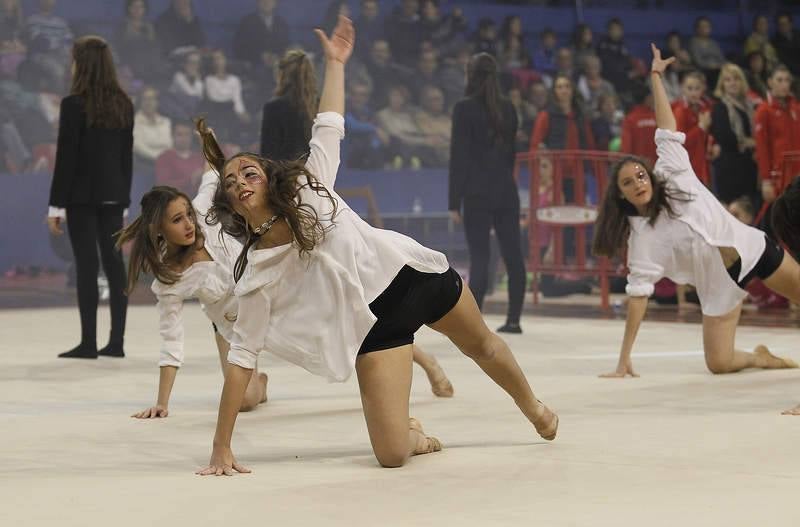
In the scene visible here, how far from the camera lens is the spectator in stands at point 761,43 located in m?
13.0

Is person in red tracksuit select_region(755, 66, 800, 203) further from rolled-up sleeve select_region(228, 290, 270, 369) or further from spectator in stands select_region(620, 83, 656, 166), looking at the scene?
rolled-up sleeve select_region(228, 290, 270, 369)

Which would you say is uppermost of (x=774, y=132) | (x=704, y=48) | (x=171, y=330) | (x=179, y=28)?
(x=179, y=28)

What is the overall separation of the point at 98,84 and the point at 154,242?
5.69 feet

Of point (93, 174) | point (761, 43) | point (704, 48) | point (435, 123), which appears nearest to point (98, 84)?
point (93, 174)

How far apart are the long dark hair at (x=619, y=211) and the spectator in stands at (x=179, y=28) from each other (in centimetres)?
642

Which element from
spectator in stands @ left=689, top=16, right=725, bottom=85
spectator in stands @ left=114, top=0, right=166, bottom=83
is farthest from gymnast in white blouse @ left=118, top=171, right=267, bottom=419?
spectator in stands @ left=689, top=16, right=725, bottom=85

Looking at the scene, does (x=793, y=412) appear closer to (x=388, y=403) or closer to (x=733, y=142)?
(x=388, y=403)

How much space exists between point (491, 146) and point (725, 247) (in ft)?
7.10

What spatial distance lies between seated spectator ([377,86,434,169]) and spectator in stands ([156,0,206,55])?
165cm

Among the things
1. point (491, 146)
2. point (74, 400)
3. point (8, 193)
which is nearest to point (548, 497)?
point (74, 400)

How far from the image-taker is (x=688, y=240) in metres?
5.39

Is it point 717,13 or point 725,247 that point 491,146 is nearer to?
point 725,247

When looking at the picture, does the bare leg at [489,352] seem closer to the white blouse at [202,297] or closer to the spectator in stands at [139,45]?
the white blouse at [202,297]

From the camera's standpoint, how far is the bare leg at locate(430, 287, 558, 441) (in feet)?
11.8
